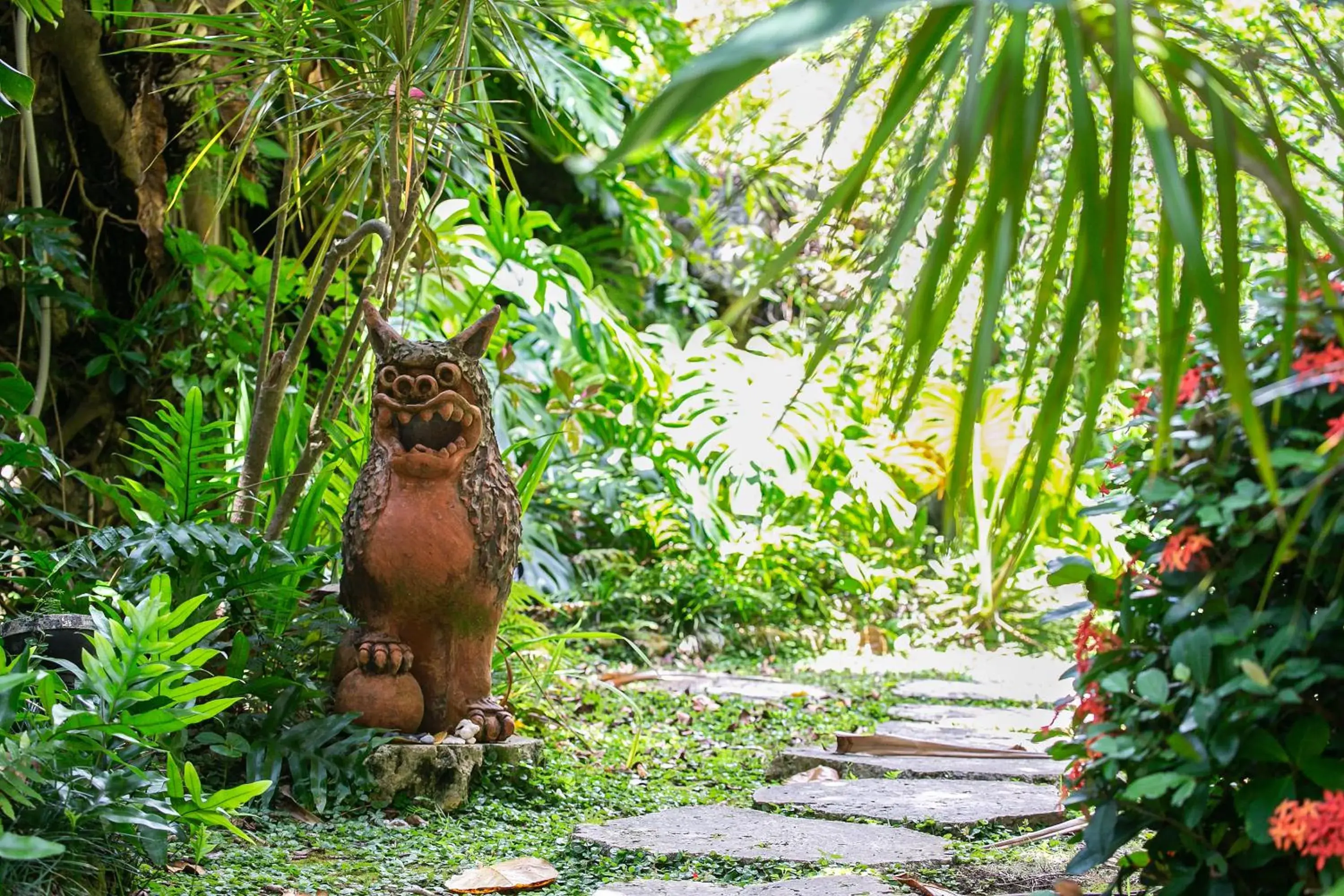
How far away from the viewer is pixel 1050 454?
1.23 m

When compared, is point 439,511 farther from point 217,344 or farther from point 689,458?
point 689,458

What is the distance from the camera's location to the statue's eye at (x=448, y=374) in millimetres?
2641

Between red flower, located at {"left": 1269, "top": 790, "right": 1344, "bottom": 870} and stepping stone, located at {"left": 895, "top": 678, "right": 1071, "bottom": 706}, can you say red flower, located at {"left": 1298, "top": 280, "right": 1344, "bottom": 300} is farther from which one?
stepping stone, located at {"left": 895, "top": 678, "right": 1071, "bottom": 706}

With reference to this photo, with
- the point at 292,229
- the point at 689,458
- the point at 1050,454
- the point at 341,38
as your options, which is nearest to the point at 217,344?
the point at 292,229

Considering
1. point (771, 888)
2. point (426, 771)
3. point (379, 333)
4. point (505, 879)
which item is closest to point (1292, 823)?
point (771, 888)

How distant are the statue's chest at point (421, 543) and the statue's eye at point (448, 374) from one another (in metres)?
0.21

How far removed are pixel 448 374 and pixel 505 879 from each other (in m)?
1.08

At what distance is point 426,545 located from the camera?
263 cm

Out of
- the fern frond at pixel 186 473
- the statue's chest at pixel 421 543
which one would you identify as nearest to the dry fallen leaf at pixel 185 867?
the statue's chest at pixel 421 543

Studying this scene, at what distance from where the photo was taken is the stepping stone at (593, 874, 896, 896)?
1.92 meters

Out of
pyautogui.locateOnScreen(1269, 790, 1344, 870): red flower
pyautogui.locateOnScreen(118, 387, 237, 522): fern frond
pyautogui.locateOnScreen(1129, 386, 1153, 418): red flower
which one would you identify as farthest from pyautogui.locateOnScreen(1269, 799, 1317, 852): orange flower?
pyautogui.locateOnScreen(118, 387, 237, 522): fern frond

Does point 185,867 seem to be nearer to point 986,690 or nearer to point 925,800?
point 925,800

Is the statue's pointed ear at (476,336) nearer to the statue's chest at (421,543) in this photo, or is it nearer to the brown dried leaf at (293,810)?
the statue's chest at (421,543)

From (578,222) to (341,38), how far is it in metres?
4.75
